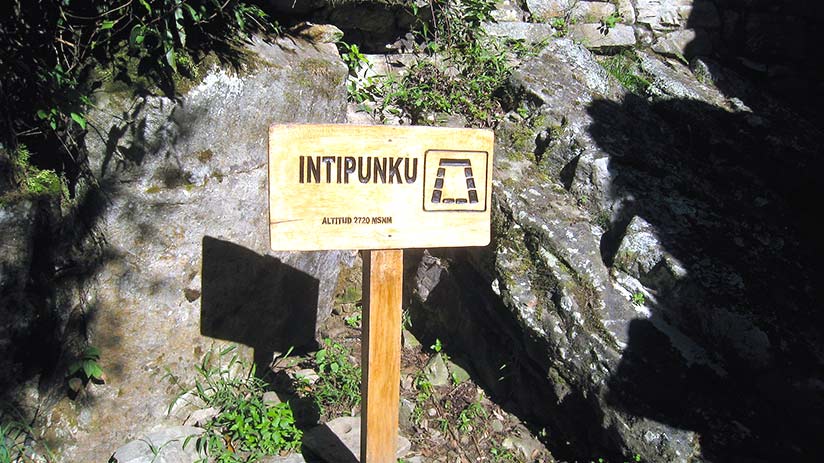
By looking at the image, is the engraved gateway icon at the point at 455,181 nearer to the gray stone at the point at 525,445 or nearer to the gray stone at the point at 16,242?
the gray stone at the point at 525,445

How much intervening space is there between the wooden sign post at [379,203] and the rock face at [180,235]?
3.25 ft

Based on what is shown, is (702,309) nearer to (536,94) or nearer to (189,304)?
(536,94)

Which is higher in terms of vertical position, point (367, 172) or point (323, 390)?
point (367, 172)

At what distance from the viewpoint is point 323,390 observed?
3486mm

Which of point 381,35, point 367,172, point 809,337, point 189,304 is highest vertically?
point 367,172

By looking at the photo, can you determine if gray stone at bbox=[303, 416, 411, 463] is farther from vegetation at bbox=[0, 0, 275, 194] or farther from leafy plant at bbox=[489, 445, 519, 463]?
vegetation at bbox=[0, 0, 275, 194]

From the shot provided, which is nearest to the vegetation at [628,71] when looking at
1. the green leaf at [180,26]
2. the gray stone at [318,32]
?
the gray stone at [318,32]

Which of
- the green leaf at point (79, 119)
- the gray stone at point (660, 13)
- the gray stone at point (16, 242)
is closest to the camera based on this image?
the gray stone at point (16, 242)

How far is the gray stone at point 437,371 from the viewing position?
148 inches

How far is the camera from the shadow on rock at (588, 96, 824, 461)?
283 cm

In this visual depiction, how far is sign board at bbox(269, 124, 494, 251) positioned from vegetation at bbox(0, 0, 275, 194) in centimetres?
106

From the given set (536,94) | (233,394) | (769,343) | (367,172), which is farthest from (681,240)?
(233,394)

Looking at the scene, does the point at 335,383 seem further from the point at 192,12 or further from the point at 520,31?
the point at 520,31

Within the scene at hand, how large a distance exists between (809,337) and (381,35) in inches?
123
